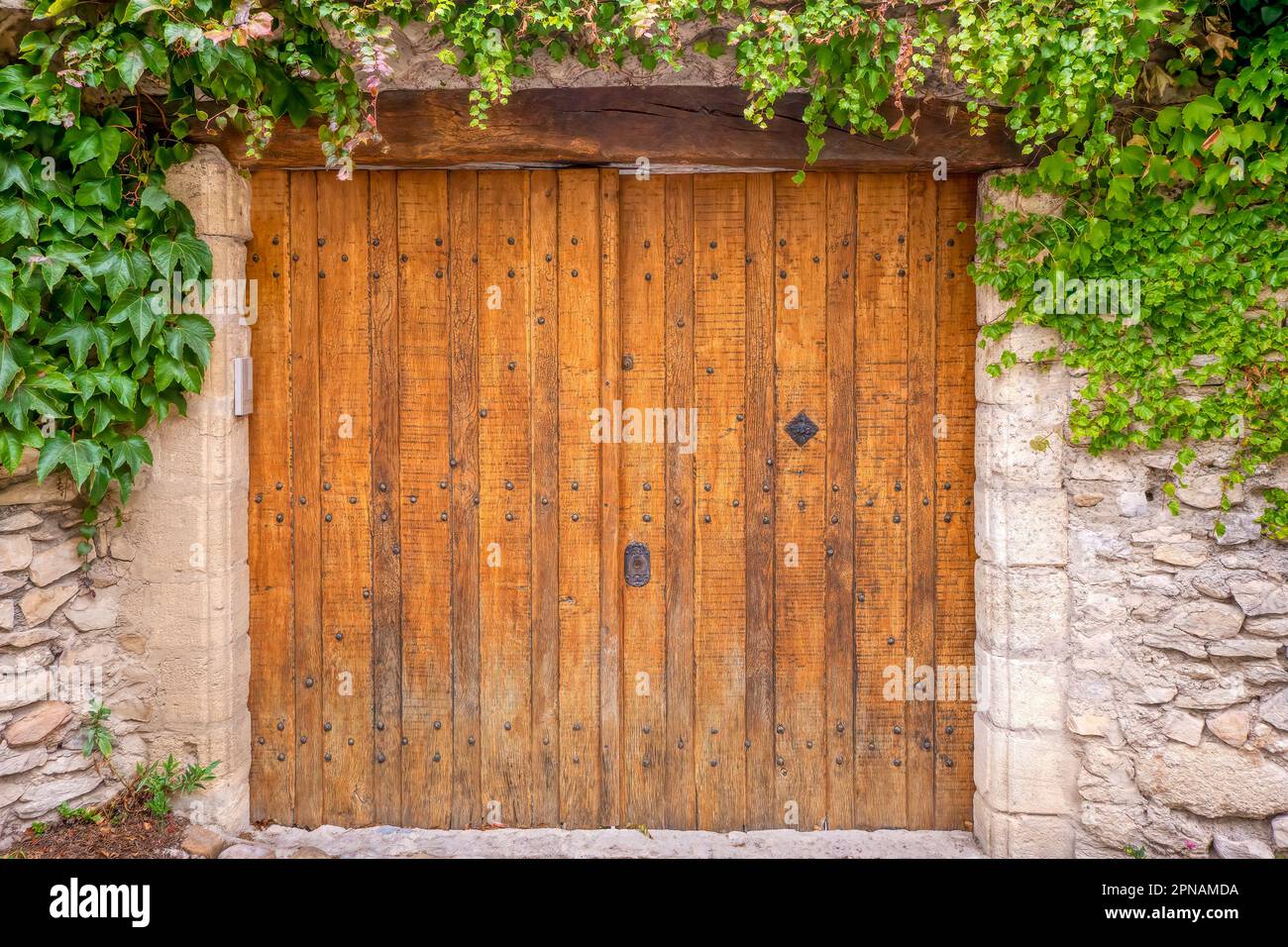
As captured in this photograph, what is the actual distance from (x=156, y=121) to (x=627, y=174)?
55.4 inches

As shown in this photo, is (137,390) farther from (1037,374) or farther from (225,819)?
(1037,374)

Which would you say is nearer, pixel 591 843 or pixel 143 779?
pixel 143 779

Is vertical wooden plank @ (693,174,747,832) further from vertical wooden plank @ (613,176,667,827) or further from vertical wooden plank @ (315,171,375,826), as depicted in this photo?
vertical wooden plank @ (315,171,375,826)

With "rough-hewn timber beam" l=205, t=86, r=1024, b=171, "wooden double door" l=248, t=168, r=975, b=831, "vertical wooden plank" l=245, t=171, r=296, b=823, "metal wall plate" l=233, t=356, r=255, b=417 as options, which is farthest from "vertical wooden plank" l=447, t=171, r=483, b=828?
"metal wall plate" l=233, t=356, r=255, b=417

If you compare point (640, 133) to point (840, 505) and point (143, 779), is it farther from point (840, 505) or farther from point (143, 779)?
point (143, 779)

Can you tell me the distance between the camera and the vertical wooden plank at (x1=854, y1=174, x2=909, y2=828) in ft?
9.93

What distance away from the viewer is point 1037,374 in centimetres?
281

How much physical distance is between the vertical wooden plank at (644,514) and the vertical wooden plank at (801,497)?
1.24 feet

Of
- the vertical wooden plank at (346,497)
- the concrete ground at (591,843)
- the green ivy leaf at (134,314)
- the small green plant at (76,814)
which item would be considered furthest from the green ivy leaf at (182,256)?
the concrete ground at (591,843)

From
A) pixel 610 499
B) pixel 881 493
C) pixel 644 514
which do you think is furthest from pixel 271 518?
pixel 881 493

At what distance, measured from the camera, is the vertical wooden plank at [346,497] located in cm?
305

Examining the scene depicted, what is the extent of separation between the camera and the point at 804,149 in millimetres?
2814

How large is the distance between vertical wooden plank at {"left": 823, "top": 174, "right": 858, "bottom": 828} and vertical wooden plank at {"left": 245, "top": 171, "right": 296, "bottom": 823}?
1.75 meters

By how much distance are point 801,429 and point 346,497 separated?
149 centimetres
